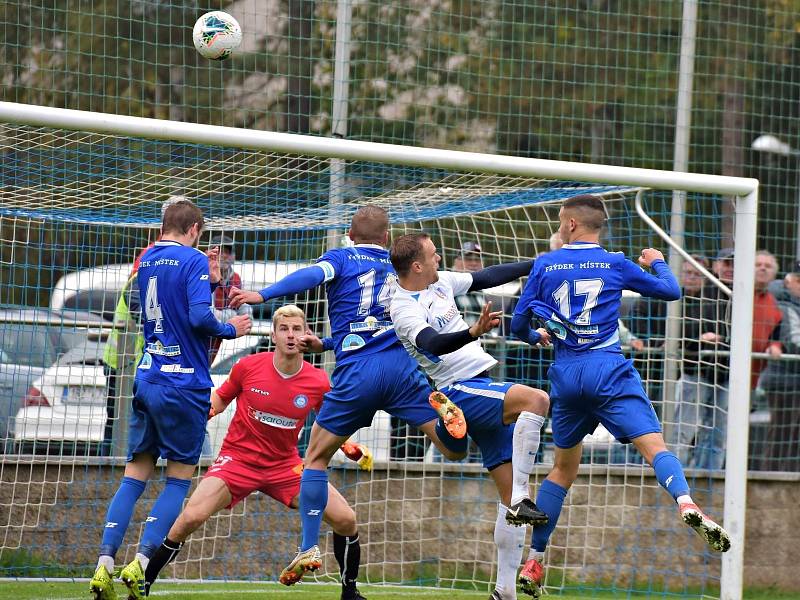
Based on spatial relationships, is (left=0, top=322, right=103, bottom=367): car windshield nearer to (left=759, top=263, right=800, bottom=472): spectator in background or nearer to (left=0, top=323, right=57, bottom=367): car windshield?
(left=0, top=323, right=57, bottom=367): car windshield

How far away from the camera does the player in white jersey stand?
Result: 6562 millimetres

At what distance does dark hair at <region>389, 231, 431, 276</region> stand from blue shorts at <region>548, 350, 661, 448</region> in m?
0.97

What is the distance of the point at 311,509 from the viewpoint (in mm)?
6918

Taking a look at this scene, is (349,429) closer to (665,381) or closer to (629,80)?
(665,381)

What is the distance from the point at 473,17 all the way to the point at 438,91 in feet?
2.84

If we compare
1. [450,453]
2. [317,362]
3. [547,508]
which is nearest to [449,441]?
[450,453]

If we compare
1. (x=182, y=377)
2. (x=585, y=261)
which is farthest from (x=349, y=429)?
(x=585, y=261)

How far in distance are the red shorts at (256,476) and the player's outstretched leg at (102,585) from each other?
107cm

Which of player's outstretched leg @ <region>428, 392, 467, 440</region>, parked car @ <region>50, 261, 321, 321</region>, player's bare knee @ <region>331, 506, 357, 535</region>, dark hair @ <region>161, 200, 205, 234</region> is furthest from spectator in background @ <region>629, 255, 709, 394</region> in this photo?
dark hair @ <region>161, 200, 205, 234</region>

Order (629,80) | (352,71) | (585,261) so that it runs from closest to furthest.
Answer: (585,261) → (352,71) → (629,80)

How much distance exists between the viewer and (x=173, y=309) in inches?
269

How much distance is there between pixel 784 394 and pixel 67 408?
5.68m

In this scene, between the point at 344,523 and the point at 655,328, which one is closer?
the point at 344,523

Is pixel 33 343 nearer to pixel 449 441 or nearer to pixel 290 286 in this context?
pixel 290 286
